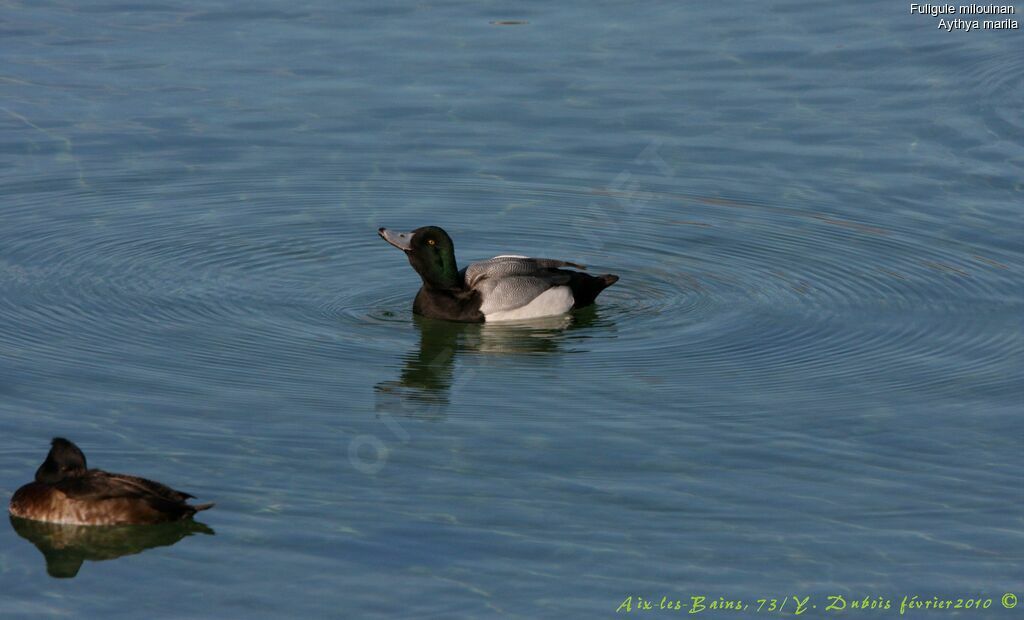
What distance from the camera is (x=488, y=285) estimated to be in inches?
668

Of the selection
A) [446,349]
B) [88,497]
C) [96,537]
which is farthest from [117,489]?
[446,349]

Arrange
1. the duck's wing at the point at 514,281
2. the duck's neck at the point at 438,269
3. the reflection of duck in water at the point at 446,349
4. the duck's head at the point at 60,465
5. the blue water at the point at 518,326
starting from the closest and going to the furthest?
1. the blue water at the point at 518,326
2. the duck's head at the point at 60,465
3. the reflection of duck in water at the point at 446,349
4. the duck's neck at the point at 438,269
5. the duck's wing at the point at 514,281

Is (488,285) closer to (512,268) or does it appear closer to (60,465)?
(512,268)

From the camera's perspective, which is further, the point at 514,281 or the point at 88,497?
the point at 514,281

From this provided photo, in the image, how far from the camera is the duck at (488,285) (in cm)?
1686

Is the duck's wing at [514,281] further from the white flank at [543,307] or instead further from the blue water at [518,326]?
the blue water at [518,326]

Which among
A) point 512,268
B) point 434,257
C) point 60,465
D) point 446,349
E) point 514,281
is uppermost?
point 434,257

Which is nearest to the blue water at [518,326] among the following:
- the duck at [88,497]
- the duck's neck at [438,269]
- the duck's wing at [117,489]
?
the duck at [88,497]

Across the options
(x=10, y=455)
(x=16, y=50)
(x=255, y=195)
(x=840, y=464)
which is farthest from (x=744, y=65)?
(x=10, y=455)

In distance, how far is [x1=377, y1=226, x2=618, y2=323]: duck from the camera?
16859 millimetres

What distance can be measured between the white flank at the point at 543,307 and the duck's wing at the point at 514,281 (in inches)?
1.8

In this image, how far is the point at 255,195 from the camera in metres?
19.9

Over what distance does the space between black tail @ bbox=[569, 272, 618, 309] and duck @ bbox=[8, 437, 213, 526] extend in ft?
19.9

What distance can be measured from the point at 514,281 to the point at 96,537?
20.2ft
